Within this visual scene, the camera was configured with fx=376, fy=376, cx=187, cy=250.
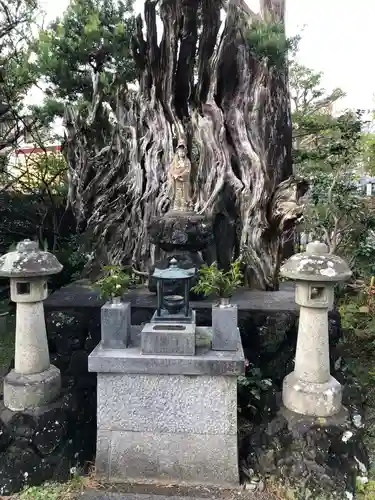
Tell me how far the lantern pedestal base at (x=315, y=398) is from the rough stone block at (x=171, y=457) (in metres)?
0.75

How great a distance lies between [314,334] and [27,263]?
3.14m

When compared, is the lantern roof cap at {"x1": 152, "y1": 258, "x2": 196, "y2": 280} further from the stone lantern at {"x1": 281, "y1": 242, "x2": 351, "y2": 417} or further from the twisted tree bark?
the twisted tree bark

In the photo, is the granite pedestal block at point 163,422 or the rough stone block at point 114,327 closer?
the granite pedestal block at point 163,422

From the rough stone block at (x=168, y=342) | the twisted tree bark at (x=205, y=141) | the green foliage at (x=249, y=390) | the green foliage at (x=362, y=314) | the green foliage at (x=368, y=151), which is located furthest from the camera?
the green foliage at (x=368, y=151)

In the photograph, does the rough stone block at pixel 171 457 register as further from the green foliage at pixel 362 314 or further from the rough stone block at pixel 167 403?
the green foliage at pixel 362 314

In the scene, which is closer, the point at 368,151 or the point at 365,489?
the point at 365,489

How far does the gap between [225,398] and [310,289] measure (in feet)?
4.68

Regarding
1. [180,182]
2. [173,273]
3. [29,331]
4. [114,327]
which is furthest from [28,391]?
[180,182]

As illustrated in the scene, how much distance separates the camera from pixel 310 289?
12.9ft

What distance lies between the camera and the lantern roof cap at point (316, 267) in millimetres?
3773

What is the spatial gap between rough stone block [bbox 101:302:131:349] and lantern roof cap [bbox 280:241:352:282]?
180 centimetres

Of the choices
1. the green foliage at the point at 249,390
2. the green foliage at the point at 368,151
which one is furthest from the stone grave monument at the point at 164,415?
the green foliage at the point at 368,151

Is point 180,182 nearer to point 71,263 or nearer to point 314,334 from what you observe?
point 71,263

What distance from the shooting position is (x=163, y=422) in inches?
154
